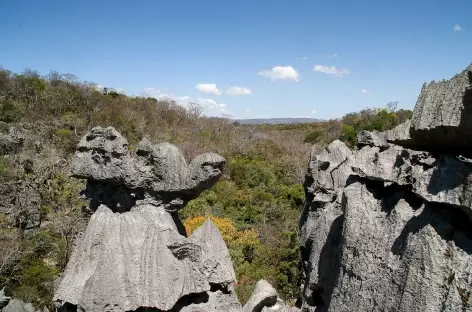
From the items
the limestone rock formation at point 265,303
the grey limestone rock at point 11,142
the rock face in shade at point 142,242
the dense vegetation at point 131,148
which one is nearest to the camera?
the rock face in shade at point 142,242

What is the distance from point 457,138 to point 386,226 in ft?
2.78

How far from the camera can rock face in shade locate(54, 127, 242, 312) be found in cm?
424

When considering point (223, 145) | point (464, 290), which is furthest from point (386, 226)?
point (223, 145)

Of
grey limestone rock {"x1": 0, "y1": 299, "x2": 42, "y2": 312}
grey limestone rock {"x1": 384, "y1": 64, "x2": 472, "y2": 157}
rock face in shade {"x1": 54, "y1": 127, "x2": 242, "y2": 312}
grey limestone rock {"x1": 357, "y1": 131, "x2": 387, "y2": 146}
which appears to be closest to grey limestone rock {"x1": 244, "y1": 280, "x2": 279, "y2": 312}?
rock face in shade {"x1": 54, "y1": 127, "x2": 242, "y2": 312}

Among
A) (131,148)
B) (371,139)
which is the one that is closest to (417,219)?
(371,139)

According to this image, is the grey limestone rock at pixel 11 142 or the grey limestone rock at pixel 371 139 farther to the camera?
the grey limestone rock at pixel 11 142

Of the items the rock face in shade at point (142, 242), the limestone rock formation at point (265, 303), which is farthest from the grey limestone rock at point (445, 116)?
the limestone rock formation at point (265, 303)

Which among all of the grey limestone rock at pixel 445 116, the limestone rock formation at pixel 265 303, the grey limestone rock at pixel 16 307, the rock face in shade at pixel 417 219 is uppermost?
the grey limestone rock at pixel 445 116

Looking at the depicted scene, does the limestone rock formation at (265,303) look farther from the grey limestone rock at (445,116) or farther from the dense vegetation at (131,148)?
the dense vegetation at (131,148)

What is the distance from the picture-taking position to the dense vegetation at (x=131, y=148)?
14422mm

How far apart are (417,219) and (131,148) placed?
25448 millimetres

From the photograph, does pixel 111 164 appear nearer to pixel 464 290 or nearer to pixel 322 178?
pixel 322 178

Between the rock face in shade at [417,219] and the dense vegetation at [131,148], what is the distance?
6.04 metres

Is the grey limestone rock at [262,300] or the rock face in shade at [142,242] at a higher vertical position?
the rock face in shade at [142,242]
